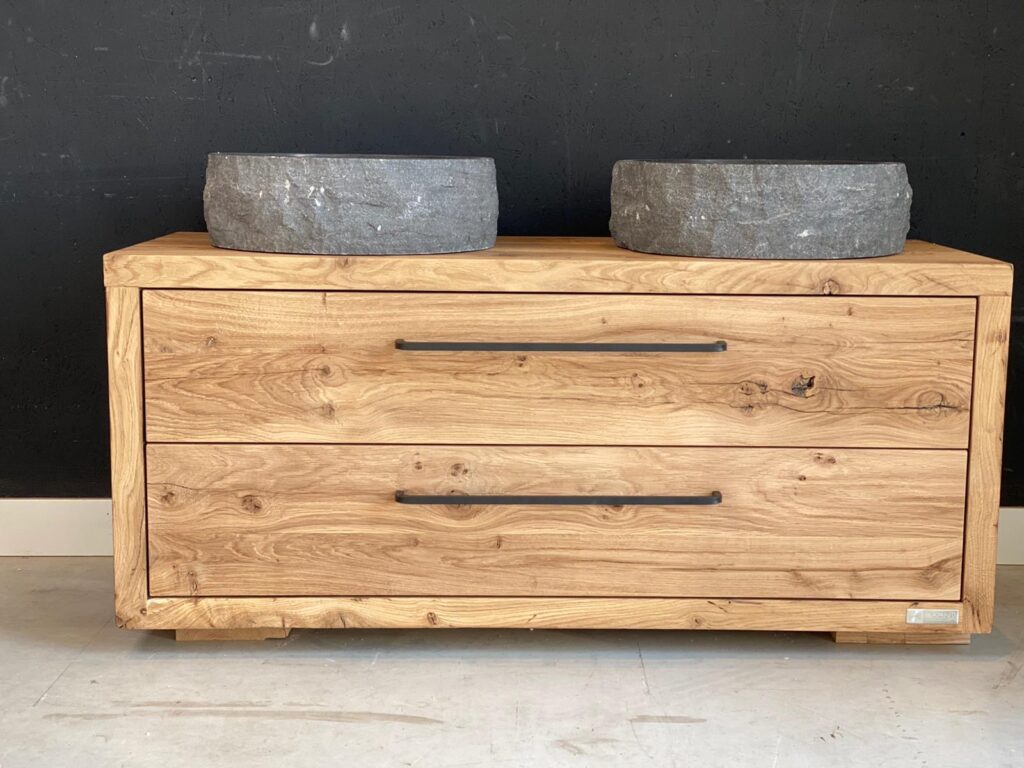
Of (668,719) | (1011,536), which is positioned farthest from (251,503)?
(1011,536)

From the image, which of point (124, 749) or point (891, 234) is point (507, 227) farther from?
point (124, 749)

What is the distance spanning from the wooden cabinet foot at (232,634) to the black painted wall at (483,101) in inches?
23.2

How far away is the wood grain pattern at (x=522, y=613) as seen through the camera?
1578 mm

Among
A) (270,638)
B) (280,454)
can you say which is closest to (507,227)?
(280,454)

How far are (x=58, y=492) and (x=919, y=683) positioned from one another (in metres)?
1.38

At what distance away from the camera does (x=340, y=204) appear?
152cm

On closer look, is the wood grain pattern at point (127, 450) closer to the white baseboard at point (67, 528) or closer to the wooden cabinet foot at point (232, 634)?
the wooden cabinet foot at point (232, 634)

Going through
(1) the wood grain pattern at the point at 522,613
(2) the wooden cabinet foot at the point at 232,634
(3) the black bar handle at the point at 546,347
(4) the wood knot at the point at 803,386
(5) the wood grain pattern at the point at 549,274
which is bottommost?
(2) the wooden cabinet foot at the point at 232,634

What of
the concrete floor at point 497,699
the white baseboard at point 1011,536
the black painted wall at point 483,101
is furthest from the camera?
the white baseboard at point 1011,536

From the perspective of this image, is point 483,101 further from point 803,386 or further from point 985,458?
point 985,458

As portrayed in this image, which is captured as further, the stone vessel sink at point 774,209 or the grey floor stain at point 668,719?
the stone vessel sink at point 774,209

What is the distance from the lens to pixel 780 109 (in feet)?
6.39

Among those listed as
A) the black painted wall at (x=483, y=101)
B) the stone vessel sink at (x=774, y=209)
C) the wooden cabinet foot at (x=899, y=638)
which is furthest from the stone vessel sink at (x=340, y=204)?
the wooden cabinet foot at (x=899, y=638)

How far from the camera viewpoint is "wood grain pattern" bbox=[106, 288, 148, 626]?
1511mm
